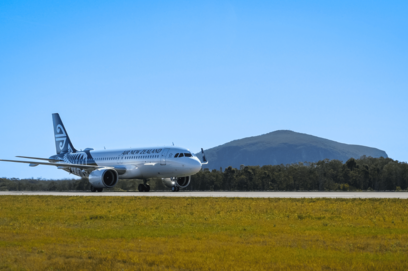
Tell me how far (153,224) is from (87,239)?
3671 mm

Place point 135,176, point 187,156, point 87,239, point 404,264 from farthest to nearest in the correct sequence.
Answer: point 135,176 → point 187,156 → point 87,239 → point 404,264

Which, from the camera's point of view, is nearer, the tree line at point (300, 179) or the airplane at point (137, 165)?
the airplane at point (137, 165)

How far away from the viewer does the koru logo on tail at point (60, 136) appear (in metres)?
59.9

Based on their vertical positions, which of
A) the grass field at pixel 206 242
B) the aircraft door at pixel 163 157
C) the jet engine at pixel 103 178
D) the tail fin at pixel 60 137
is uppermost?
the tail fin at pixel 60 137

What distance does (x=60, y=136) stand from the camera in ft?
199

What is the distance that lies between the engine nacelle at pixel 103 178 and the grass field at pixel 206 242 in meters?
28.1

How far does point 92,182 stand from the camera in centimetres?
4666

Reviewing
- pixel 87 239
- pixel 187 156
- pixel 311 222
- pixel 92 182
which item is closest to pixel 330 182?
pixel 187 156

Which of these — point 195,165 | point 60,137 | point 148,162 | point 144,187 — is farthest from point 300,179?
point 60,137

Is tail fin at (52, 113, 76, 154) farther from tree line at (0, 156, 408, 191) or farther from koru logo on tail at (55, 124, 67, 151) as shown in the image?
tree line at (0, 156, 408, 191)

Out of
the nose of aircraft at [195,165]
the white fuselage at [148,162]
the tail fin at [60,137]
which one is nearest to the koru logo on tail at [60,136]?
the tail fin at [60,137]

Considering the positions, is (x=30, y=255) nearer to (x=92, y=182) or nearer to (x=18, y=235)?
(x=18, y=235)

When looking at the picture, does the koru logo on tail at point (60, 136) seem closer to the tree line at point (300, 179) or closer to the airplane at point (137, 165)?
the airplane at point (137, 165)

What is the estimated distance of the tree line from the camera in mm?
64625
